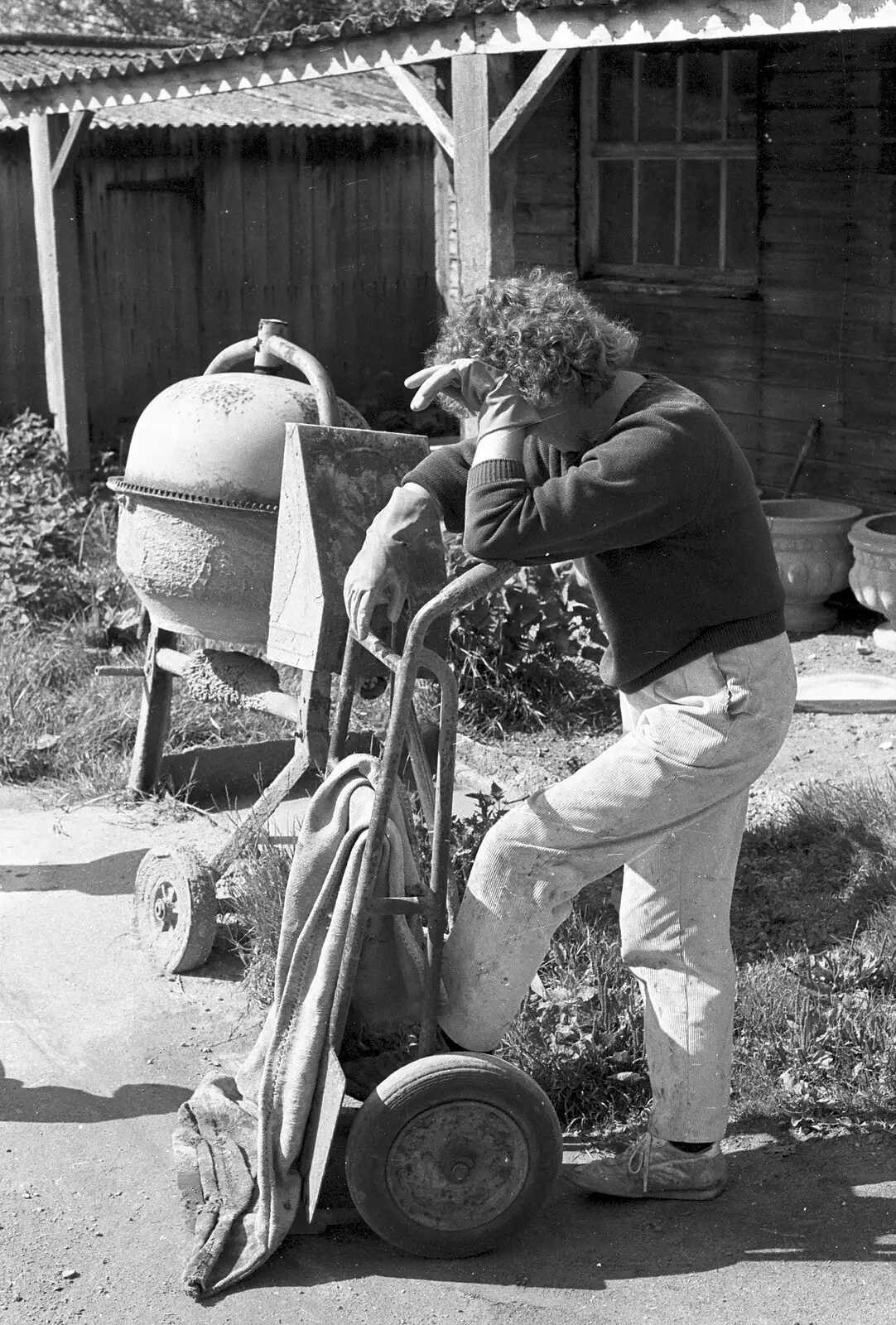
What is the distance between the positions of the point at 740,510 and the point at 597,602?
1.15 feet

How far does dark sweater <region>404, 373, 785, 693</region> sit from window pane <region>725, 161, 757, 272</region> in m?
6.10

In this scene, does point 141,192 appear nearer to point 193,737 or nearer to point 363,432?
point 193,737

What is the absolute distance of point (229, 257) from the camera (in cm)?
1234

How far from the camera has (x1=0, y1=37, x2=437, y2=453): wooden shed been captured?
36.2 feet

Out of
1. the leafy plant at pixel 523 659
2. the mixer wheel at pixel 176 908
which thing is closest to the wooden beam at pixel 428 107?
the leafy plant at pixel 523 659

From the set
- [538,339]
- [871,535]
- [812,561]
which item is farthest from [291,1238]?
[812,561]

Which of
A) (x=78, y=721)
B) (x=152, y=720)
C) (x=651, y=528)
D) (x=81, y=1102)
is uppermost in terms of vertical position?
(x=651, y=528)

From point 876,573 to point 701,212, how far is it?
9.42ft

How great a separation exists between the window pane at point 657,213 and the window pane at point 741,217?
0.41 m

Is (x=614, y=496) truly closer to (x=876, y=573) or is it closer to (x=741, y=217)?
(x=876, y=573)

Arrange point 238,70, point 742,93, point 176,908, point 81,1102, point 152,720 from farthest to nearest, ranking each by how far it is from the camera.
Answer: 1. point 742,93
2. point 238,70
3. point 152,720
4. point 176,908
5. point 81,1102

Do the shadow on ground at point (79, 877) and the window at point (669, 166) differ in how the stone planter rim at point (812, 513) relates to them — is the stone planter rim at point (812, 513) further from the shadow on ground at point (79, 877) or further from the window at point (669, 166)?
the shadow on ground at point (79, 877)

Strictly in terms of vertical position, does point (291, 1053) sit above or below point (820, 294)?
below

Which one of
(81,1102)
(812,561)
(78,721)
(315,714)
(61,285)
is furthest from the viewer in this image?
(61,285)
